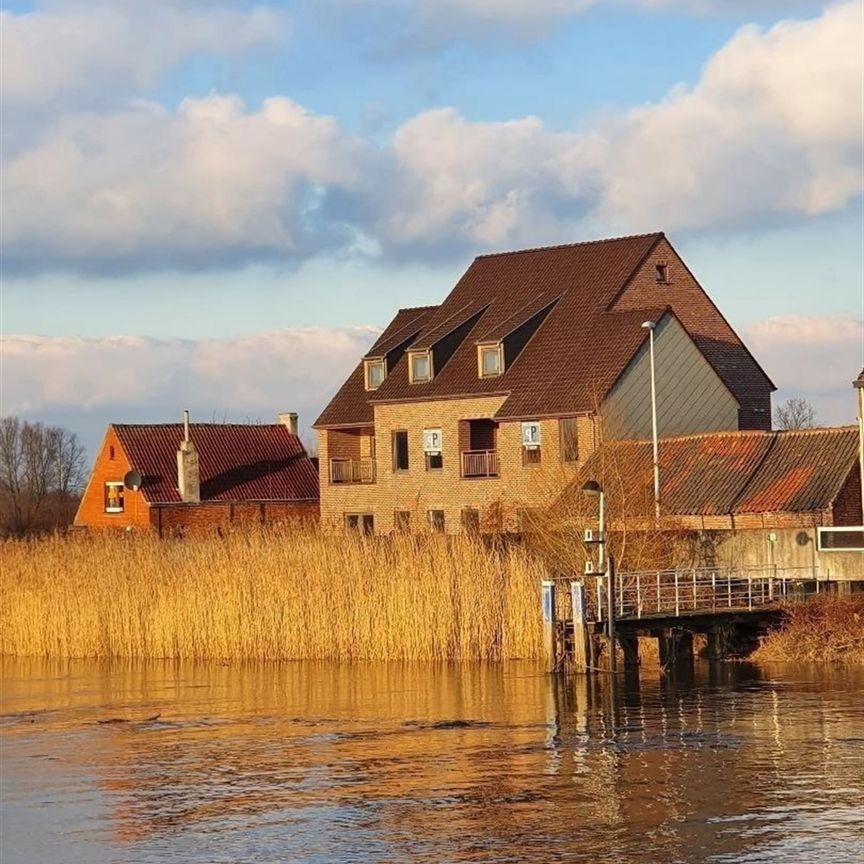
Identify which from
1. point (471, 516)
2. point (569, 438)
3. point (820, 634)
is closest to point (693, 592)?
point (820, 634)

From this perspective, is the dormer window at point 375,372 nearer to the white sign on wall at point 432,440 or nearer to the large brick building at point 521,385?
the large brick building at point 521,385

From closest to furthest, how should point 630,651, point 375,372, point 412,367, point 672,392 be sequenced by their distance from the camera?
point 630,651
point 672,392
point 412,367
point 375,372

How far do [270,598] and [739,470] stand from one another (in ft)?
49.7

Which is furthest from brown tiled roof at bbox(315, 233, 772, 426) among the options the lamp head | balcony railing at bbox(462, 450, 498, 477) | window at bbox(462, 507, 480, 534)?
the lamp head

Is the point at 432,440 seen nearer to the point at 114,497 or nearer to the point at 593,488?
the point at 114,497

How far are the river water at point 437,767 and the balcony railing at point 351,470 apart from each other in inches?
1085

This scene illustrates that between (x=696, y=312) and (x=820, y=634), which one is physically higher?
(x=696, y=312)

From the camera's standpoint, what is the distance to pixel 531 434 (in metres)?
66.3

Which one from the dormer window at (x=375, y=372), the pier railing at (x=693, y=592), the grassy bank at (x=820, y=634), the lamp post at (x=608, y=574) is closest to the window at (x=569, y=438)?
the dormer window at (x=375, y=372)

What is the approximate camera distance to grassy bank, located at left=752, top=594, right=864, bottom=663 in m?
45.3

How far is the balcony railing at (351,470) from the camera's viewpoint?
2921 inches

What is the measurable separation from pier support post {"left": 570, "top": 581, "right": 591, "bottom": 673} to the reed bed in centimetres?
181

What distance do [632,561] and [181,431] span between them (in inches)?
1389

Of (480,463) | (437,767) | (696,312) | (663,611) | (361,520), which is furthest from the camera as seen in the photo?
(361,520)
